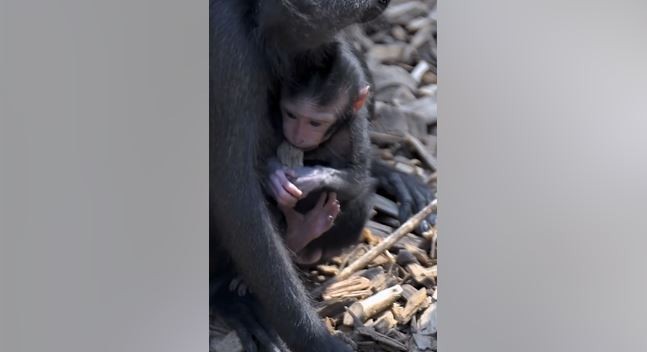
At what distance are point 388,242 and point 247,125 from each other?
57 cm

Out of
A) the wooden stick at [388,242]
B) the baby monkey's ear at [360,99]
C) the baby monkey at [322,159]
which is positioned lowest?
the wooden stick at [388,242]

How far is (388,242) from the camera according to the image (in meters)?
2.43

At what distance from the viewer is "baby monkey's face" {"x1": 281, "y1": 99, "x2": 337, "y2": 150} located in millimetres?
2330

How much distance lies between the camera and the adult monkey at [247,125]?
90.0 inches
